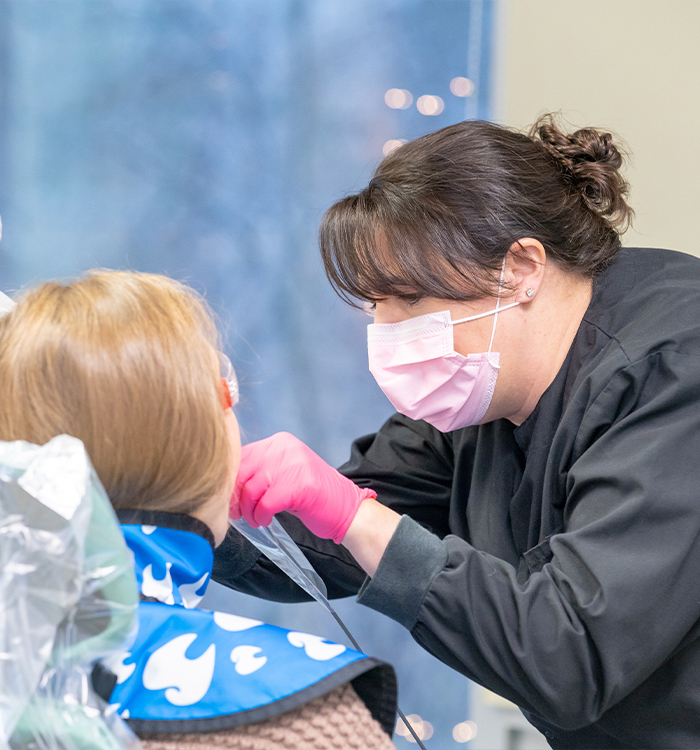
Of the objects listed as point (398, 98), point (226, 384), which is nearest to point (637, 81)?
point (398, 98)

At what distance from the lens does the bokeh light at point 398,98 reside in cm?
214

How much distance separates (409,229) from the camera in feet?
3.76

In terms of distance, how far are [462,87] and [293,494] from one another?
5.03 feet

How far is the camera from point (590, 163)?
1.24 meters

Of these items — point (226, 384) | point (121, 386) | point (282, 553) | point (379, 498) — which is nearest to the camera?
point (121, 386)

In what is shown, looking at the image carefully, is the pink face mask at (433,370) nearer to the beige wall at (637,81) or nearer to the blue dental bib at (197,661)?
the blue dental bib at (197,661)

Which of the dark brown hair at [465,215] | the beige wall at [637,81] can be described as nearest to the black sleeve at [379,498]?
the dark brown hair at [465,215]

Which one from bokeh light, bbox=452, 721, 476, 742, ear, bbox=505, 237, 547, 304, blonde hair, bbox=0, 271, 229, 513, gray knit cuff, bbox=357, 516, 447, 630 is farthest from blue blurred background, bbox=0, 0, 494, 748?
blonde hair, bbox=0, 271, 229, 513

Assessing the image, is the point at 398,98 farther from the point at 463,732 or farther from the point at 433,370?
the point at 463,732

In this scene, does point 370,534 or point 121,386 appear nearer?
point 121,386

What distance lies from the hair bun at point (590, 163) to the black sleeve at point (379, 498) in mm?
515

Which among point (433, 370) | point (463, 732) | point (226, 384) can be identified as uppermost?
point (226, 384)

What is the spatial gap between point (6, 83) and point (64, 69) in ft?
0.49

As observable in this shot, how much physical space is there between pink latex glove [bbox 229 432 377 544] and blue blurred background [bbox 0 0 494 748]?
1.00 metres
